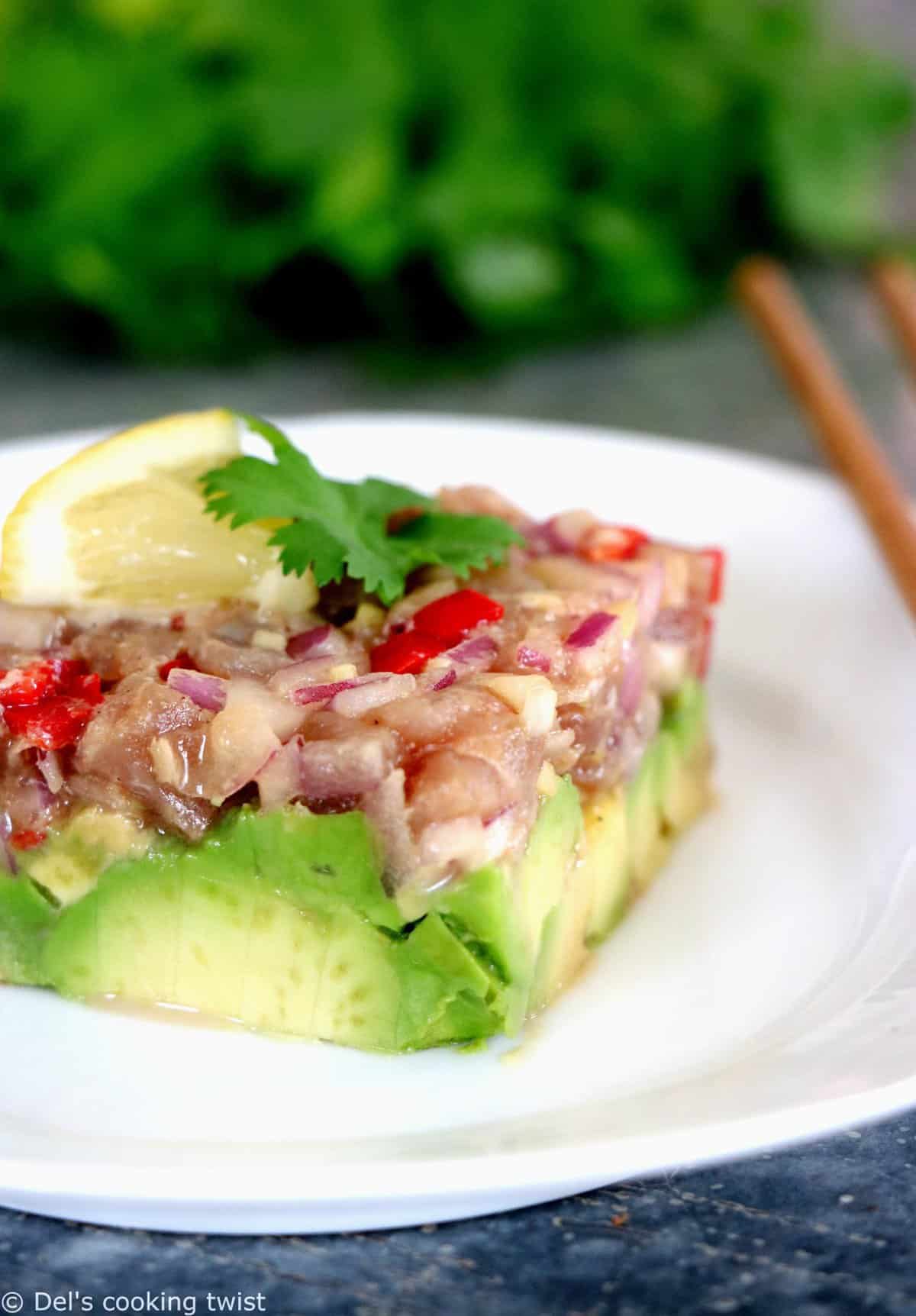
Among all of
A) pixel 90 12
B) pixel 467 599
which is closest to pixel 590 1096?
pixel 467 599

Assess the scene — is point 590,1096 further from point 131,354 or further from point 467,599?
point 131,354

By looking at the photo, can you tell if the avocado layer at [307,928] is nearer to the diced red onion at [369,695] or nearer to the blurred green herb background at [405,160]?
the diced red onion at [369,695]

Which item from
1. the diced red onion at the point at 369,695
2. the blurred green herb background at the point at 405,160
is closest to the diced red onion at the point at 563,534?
the diced red onion at the point at 369,695

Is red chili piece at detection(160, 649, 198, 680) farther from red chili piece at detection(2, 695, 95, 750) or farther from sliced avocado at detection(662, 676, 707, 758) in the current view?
sliced avocado at detection(662, 676, 707, 758)

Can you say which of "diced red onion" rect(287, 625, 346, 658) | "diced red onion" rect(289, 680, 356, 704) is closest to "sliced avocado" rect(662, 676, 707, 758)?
"diced red onion" rect(287, 625, 346, 658)

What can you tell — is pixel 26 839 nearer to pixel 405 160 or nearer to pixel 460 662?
pixel 460 662

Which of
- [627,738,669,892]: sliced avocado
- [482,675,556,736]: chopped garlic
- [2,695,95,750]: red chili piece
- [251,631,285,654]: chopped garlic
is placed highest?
[482,675,556,736]: chopped garlic

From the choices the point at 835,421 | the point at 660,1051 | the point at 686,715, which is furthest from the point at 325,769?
the point at 835,421

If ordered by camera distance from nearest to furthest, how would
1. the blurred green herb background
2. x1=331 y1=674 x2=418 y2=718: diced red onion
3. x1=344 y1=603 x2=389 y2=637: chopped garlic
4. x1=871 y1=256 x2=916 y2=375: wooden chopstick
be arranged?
x1=331 y1=674 x2=418 y2=718: diced red onion, x1=344 y1=603 x2=389 y2=637: chopped garlic, x1=871 y1=256 x2=916 y2=375: wooden chopstick, the blurred green herb background
